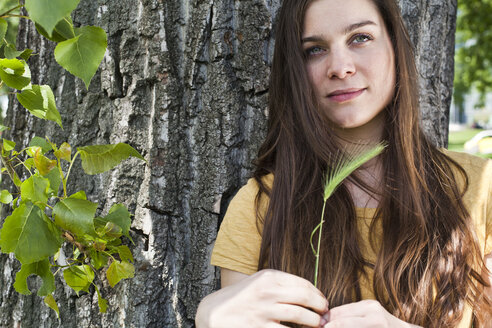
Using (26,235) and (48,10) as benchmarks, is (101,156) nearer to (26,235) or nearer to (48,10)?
(26,235)

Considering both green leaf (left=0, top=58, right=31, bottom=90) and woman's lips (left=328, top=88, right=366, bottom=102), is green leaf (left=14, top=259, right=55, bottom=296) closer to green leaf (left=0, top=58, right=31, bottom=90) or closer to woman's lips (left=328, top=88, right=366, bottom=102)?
green leaf (left=0, top=58, right=31, bottom=90)

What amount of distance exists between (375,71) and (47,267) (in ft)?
4.09

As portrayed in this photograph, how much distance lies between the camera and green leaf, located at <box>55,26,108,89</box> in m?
1.20

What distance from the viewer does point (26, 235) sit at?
128cm

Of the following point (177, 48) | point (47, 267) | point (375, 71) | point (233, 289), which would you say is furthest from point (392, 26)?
point (47, 267)

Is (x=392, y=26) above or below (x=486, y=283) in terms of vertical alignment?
above

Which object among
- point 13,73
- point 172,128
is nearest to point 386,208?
point 172,128

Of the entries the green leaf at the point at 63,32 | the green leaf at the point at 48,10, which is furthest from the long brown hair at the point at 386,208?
the green leaf at the point at 48,10

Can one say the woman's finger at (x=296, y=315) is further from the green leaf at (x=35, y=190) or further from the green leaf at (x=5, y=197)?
the green leaf at (x=5, y=197)

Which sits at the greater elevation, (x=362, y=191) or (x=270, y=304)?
(x=362, y=191)

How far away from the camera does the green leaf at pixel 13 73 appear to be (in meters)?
1.27

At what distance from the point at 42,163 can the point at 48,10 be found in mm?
644

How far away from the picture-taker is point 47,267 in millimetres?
1471

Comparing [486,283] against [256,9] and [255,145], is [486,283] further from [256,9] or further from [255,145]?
[256,9]
